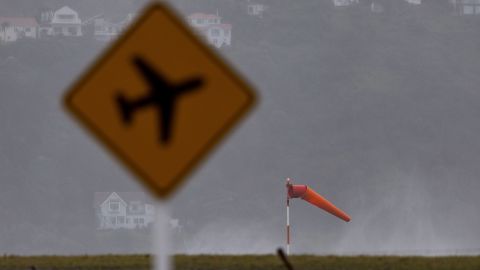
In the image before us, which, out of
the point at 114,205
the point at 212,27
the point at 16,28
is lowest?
the point at 114,205

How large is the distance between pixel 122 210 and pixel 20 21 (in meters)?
47.7

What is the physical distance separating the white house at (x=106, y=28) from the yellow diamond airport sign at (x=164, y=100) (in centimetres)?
17986

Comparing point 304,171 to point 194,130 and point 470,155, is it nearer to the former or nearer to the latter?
point 470,155

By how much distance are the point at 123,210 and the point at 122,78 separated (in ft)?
478

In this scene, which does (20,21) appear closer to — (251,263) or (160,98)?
(251,263)

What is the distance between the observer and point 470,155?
159m

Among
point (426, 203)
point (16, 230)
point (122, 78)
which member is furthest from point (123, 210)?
point (122, 78)

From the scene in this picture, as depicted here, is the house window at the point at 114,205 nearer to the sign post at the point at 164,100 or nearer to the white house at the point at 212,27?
the white house at the point at 212,27

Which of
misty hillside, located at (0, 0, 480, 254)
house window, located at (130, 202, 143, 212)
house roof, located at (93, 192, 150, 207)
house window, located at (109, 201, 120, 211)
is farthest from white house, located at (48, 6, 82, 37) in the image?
house window, located at (130, 202, 143, 212)

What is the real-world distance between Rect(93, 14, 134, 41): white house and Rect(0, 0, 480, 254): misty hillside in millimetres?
2740

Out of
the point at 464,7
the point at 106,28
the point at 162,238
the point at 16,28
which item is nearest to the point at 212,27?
the point at 106,28

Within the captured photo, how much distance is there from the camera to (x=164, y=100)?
24.6ft

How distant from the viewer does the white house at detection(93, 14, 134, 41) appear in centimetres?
18975

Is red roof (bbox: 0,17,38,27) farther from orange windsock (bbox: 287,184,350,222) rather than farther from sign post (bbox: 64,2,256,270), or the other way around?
sign post (bbox: 64,2,256,270)
